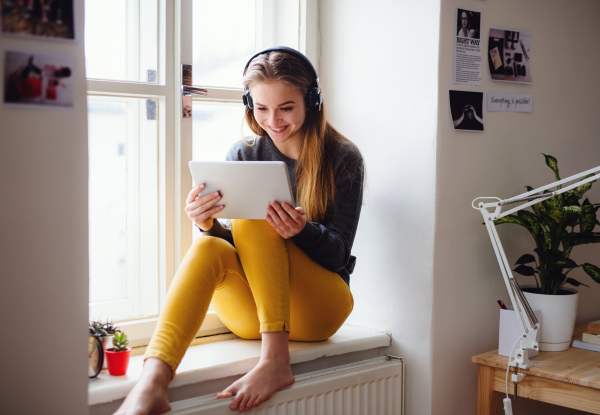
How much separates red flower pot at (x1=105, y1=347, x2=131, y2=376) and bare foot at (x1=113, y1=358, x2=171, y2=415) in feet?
0.38

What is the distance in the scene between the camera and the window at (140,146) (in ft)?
4.94

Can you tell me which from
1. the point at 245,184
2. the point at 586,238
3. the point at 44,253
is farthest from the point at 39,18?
the point at 586,238

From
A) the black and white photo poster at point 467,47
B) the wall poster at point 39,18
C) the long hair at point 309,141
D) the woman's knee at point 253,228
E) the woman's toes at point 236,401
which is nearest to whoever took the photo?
the wall poster at point 39,18

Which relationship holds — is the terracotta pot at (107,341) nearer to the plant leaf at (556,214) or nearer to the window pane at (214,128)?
the window pane at (214,128)

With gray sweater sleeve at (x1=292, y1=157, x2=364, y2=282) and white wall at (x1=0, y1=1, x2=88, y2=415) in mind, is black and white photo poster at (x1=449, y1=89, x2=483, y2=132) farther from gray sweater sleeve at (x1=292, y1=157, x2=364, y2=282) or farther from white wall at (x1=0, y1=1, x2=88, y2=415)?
white wall at (x1=0, y1=1, x2=88, y2=415)

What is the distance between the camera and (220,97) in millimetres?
1660

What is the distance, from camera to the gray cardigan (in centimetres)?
140

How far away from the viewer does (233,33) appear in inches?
68.0

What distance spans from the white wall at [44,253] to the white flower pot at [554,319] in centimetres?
123

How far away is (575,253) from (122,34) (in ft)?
5.33

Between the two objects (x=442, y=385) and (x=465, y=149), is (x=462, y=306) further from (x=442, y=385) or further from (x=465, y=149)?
(x=465, y=149)

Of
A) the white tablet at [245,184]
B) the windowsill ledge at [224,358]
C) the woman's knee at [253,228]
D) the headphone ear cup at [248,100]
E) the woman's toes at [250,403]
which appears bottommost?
the woman's toes at [250,403]

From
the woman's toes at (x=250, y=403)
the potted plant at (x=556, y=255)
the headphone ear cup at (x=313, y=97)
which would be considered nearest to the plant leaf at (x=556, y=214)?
the potted plant at (x=556, y=255)

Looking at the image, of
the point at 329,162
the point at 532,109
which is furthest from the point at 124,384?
the point at 532,109
